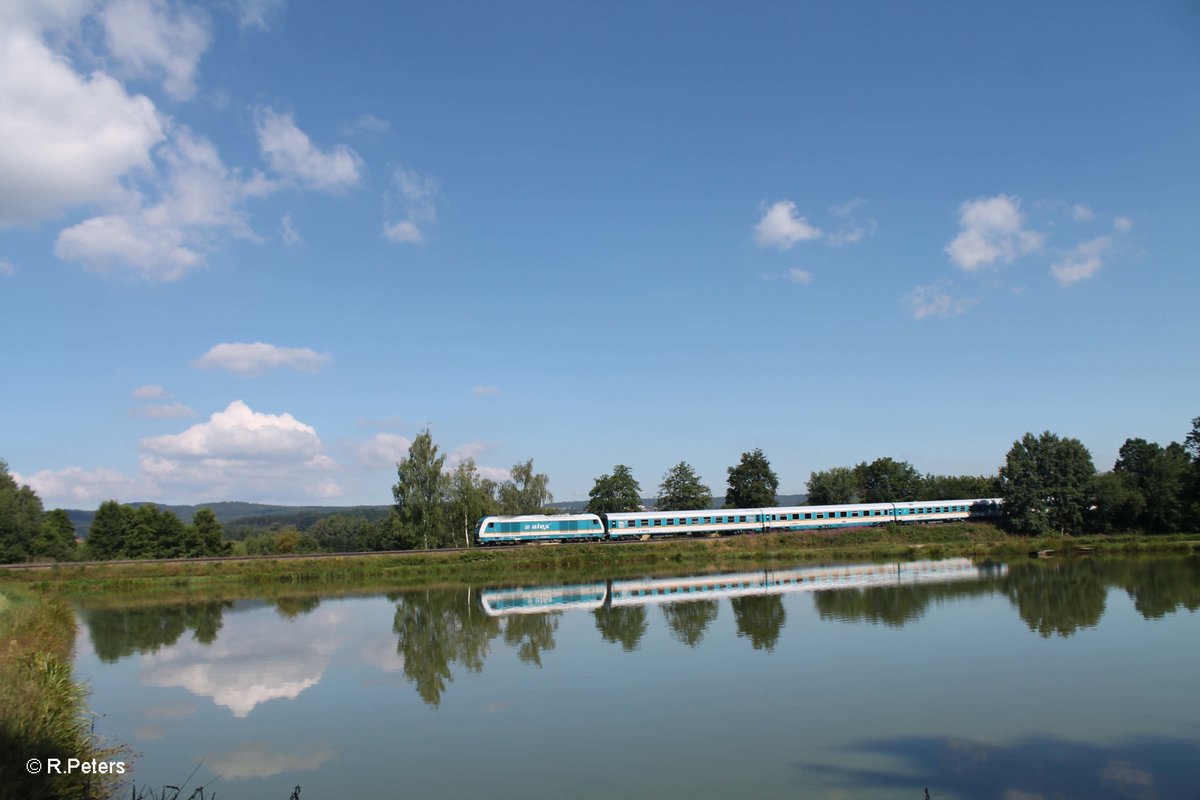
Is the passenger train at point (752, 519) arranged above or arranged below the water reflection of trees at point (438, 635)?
above

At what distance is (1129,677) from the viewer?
1684 centimetres

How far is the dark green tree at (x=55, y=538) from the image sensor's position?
2328 inches

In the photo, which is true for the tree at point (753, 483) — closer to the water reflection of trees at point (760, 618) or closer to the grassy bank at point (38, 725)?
the water reflection of trees at point (760, 618)

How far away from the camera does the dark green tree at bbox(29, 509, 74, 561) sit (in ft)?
194

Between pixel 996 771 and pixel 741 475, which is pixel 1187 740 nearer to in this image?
pixel 996 771

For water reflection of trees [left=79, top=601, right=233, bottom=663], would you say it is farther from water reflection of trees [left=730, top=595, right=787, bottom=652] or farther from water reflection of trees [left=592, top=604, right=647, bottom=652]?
water reflection of trees [left=730, top=595, right=787, bottom=652]

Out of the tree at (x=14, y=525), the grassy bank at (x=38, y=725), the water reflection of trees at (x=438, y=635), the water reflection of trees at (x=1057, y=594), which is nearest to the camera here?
the grassy bank at (x=38, y=725)

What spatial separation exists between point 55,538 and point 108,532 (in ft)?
21.0

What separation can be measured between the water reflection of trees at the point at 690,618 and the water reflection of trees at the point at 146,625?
16.4 meters

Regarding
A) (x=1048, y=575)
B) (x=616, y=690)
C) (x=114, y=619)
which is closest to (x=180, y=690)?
(x=616, y=690)

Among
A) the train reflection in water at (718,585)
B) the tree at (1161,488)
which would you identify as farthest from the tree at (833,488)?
the train reflection in water at (718,585)

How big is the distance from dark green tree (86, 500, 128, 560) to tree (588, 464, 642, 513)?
148 ft

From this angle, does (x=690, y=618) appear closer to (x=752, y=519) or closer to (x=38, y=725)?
(x=38, y=725)

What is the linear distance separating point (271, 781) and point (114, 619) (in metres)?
25.3
